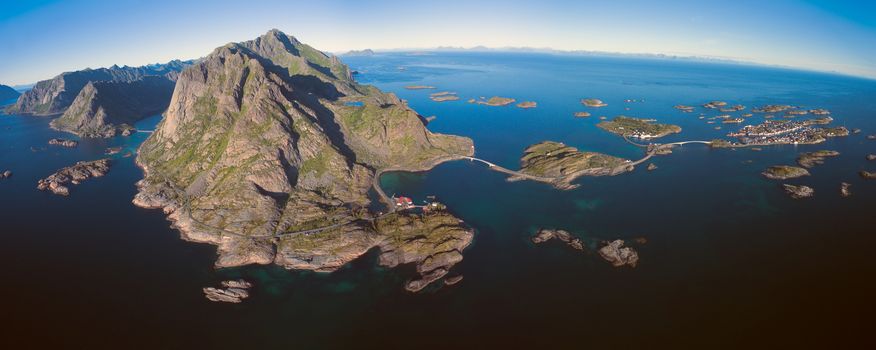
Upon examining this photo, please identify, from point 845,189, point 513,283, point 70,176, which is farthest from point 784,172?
point 70,176

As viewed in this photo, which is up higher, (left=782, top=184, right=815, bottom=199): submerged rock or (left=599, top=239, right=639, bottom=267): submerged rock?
(left=782, top=184, right=815, bottom=199): submerged rock

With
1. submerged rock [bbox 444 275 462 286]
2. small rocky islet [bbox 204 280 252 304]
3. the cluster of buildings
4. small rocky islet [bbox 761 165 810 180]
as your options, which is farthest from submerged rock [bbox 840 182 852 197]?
small rocky islet [bbox 204 280 252 304]

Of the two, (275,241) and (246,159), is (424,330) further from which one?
(246,159)

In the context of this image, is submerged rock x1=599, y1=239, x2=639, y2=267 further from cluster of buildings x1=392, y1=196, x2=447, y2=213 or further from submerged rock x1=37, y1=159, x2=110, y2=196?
submerged rock x1=37, y1=159, x2=110, y2=196

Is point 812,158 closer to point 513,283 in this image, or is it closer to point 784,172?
point 784,172

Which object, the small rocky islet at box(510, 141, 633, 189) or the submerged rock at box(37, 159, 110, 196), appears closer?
the submerged rock at box(37, 159, 110, 196)

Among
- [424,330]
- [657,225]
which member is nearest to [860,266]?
[657,225]
